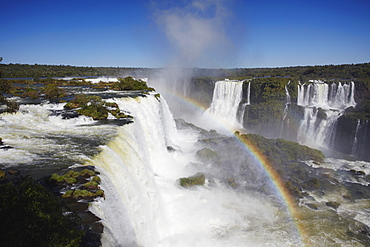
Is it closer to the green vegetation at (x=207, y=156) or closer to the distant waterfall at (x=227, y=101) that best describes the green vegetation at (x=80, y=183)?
the green vegetation at (x=207, y=156)

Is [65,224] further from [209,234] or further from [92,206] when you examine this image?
[209,234]

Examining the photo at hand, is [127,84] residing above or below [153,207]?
above

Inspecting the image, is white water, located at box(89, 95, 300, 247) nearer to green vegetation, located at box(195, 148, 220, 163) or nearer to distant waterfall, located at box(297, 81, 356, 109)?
green vegetation, located at box(195, 148, 220, 163)

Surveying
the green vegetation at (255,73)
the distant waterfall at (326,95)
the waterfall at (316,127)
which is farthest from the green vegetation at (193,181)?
the distant waterfall at (326,95)

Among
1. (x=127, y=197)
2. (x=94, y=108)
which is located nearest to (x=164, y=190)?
(x=127, y=197)

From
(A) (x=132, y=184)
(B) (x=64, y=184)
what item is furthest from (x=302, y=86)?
(B) (x=64, y=184)

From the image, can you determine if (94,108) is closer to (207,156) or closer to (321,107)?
(207,156)
